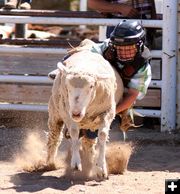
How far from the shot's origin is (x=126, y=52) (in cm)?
629

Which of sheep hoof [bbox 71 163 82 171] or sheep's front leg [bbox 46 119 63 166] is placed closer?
sheep hoof [bbox 71 163 82 171]

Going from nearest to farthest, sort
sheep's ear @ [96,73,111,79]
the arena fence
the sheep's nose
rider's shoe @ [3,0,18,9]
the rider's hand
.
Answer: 1. the sheep's nose
2. sheep's ear @ [96,73,111,79]
3. the rider's hand
4. the arena fence
5. rider's shoe @ [3,0,18,9]

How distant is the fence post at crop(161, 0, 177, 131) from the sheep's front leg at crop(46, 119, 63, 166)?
2.09m

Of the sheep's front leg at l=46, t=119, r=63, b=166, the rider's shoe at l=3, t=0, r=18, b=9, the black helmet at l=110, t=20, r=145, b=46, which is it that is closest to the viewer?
the black helmet at l=110, t=20, r=145, b=46

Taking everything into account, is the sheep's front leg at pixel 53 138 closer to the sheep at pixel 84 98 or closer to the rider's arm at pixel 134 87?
the sheep at pixel 84 98

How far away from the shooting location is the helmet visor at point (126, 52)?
20.5ft

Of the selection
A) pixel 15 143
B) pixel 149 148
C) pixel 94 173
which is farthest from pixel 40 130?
pixel 94 173

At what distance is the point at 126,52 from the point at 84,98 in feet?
3.38

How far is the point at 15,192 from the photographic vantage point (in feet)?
17.8

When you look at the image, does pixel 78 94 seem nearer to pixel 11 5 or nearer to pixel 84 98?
pixel 84 98

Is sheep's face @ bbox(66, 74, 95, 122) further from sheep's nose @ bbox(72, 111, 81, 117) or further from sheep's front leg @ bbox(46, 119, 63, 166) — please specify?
sheep's front leg @ bbox(46, 119, 63, 166)

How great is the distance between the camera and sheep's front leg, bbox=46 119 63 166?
6.33 metres

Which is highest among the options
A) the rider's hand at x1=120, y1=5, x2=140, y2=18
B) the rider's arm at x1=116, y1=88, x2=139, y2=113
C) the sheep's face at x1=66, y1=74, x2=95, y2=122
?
the rider's hand at x1=120, y1=5, x2=140, y2=18

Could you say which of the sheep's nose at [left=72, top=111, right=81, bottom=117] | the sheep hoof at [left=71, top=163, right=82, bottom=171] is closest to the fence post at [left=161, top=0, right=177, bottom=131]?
the sheep hoof at [left=71, top=163, right=82, bottom=171]
